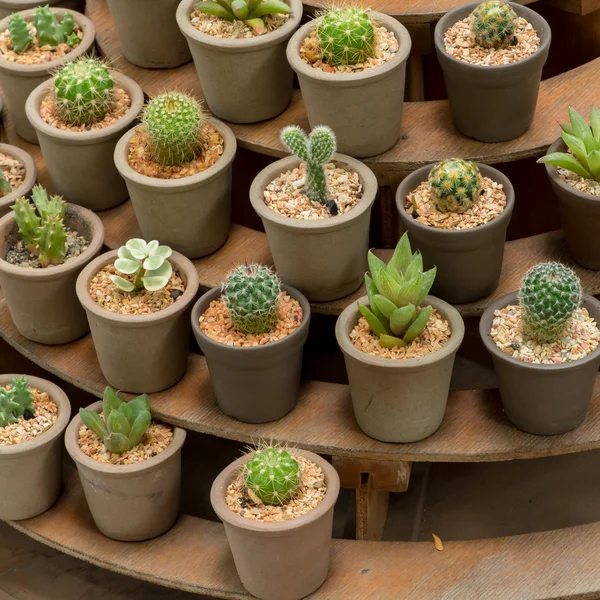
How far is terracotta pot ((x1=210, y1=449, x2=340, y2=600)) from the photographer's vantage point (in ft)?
11.6

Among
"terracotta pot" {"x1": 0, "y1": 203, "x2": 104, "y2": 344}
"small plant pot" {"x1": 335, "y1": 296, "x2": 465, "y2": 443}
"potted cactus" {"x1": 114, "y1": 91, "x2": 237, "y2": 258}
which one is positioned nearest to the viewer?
"small plant pot" {"x1": 335, "y1": 296, "x2": 465, "y2": 443}

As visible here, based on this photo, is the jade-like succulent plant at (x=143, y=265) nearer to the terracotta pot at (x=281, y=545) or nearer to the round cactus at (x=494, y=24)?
the terracotta pot at (x=281, y=545)

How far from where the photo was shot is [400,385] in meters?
3.67

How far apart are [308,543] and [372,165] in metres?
1.20

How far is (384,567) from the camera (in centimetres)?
387

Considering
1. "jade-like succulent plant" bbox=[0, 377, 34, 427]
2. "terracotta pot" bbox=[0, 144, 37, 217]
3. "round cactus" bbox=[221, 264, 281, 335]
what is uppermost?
"round cactus" bbox=[221, 264, 281, 335]

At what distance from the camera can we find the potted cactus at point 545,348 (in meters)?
3.54

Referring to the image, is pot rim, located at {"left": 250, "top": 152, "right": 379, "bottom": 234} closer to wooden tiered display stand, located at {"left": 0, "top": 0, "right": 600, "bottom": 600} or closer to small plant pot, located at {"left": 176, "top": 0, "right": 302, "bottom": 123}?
wooden tiered display stand, located at {"left": 0, "top": 0, "right": 600, "bottom": 600}

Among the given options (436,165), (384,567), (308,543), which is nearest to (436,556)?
(384,567)

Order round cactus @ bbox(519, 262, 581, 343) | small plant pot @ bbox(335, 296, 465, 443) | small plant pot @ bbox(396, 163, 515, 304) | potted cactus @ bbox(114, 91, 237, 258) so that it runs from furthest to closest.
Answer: potted cactus @ bbox(114, 91, 237, 258) < small plant pot @ bbox(396, 163, 515, 304) < small plant pot @ bbox(335, 296, 465, 443) < round cactus @ bbox(519, 262, 581, 343)

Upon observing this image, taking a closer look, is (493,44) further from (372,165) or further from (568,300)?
(568,300)

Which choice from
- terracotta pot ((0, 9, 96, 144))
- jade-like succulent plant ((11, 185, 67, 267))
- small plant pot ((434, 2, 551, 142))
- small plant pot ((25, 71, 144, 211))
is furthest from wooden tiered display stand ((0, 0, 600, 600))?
terracotta pot ((0, 9, 96, 144))

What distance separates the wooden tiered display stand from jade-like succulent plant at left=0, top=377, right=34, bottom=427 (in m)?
0.20

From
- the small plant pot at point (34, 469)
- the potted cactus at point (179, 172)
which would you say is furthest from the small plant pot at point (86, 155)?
the small plant pot at point (34, 469)
